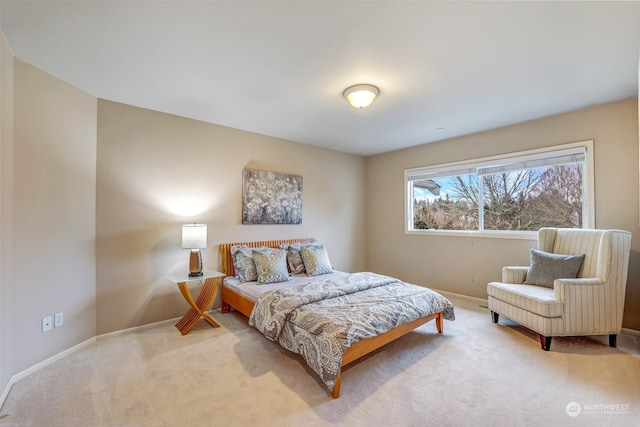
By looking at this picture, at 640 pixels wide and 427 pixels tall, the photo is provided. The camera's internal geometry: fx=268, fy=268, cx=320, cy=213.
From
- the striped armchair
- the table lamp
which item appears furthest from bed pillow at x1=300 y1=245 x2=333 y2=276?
the striped armchair

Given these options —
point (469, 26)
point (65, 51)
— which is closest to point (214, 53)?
point (65, 51)

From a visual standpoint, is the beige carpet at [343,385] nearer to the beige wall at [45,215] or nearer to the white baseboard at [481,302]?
the white baseboard at [481,302]

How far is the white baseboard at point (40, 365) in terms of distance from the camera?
6.24ft

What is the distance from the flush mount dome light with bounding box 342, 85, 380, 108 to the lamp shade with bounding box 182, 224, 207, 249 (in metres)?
2.15

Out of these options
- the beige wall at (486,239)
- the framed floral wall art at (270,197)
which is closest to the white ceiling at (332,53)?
the beige wall at (486,239)

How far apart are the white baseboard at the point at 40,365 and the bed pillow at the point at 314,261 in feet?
7.80

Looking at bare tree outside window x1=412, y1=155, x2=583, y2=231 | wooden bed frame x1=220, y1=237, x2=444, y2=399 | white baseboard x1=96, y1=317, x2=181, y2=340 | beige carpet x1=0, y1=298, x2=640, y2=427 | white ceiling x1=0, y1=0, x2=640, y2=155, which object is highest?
white ceiling x1=0, y1=0, x2=640, y2=155

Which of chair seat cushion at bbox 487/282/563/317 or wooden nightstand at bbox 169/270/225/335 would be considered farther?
wooden nightstand at bbox 169/270/225/335

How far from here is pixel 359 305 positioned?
2.38 metres

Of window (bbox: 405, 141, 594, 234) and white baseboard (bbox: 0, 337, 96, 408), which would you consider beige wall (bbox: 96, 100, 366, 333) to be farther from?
window (bbox: 405, 141, 594, 234)

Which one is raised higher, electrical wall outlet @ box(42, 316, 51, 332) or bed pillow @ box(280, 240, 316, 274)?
bed pillow @ box(280, 240, 316, 274)

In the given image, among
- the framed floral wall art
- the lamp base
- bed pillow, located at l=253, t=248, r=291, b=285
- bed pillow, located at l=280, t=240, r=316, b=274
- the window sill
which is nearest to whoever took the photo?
the lamp base

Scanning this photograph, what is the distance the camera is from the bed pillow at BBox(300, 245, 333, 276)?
3.62m

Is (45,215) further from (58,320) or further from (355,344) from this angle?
(355,344)
